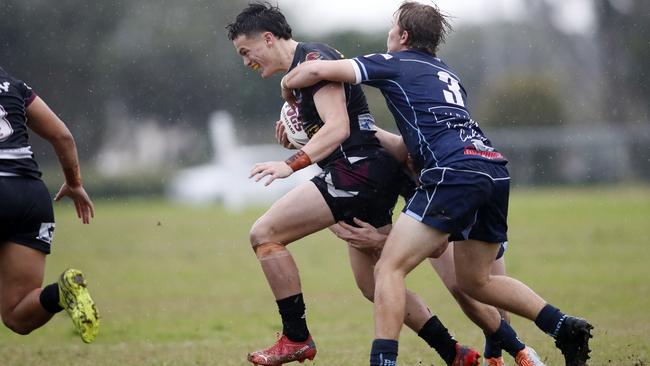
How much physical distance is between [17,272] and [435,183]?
2.56 metres

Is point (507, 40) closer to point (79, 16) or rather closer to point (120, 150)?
point (120, 150)

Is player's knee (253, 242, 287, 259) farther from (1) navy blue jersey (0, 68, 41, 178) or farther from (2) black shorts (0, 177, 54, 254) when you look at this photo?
(1) navy blue jersey (0, 68, 41, 178)

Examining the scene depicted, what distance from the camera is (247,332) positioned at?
1002cm

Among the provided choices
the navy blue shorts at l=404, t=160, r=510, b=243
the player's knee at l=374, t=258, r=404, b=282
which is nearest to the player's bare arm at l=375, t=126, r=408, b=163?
the navy blue shorts at l=404, t=160, r=510, b=243

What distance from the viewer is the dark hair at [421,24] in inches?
237

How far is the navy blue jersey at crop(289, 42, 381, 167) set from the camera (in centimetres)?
618

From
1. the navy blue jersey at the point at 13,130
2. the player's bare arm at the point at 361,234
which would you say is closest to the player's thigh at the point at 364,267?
the player's bare arm at the point at 361,234

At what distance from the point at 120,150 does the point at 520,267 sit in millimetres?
25183

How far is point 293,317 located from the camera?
6129 mm

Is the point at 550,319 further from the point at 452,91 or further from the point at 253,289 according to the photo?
the point at 253,289

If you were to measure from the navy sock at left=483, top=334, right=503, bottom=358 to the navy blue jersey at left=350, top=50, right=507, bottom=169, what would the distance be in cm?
139

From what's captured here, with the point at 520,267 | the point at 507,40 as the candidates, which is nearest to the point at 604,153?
the point at 507,40

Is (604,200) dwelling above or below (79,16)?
below

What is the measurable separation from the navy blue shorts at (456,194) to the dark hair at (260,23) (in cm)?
140
